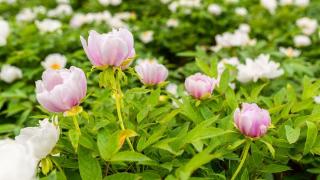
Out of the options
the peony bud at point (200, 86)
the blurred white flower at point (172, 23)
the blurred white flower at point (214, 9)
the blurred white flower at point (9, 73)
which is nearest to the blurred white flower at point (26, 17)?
the blurred white flower at point (172, 23)

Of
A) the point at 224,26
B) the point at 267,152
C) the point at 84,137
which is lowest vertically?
the point at 224,26

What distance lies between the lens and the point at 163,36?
346 cm

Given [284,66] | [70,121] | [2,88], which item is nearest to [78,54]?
[2,88]

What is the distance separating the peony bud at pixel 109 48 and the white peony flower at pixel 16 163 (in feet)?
0.97

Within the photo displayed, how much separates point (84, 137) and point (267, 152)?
1.44ft

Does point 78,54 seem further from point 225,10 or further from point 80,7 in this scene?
point 80,7

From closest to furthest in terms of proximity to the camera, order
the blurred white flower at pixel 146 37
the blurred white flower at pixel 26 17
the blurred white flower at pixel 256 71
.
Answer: the blurred white flower at pixel 256 71, the blurred white flower at pixel 146 37, the blurred white flower at pixel 26 17

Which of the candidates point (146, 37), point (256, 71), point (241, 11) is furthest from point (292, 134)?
point (241, 11)

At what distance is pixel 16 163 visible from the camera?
0.80 m

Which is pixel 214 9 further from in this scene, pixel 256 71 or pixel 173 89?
pixel 256 71

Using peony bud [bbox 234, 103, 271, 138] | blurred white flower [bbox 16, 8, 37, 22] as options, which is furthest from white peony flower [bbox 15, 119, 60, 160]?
blurred white flower [bbox 16, 8, 37, 22]

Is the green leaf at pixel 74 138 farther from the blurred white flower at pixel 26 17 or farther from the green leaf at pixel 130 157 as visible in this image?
the blurred white flower at pixel 26 17

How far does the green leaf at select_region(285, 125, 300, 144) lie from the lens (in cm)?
108

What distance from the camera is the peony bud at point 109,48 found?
1.04 metres
